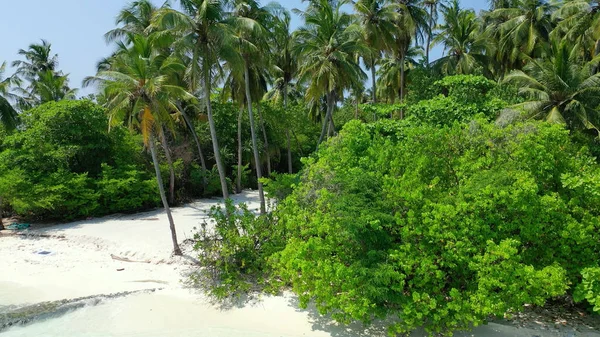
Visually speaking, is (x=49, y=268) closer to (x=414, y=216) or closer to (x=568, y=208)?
(x=414, y=216)

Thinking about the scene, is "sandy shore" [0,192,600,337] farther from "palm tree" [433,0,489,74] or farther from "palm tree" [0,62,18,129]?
"palm tree" [433,0,489,74]

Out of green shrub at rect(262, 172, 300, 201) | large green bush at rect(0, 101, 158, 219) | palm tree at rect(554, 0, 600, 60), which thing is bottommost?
green shrub at rect(262, 172, 300, 201)

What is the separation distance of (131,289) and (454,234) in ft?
28.7

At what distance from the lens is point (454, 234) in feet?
24.1

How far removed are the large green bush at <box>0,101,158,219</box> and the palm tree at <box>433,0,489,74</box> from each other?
1984 cm

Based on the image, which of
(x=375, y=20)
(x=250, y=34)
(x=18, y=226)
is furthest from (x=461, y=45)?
(x=18, y=226)

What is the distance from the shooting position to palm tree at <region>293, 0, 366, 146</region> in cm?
1828

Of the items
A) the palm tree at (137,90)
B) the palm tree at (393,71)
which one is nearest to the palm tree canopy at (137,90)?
the palm tree at (137,90)

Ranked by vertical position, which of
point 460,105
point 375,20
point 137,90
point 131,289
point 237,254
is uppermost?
point 375,20

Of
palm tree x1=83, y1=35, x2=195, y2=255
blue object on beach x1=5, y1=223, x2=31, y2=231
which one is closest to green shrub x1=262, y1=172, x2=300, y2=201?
palm tree x1=83, y1=35, x2=195, y2=255

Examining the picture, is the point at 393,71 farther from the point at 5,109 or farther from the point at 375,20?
the point at 5,109

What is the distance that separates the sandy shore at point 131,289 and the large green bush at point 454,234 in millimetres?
1123

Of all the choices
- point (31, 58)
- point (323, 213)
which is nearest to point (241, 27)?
point (323, 213)

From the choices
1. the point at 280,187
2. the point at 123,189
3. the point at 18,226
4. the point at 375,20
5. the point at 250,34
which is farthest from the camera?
the point at 375,20
